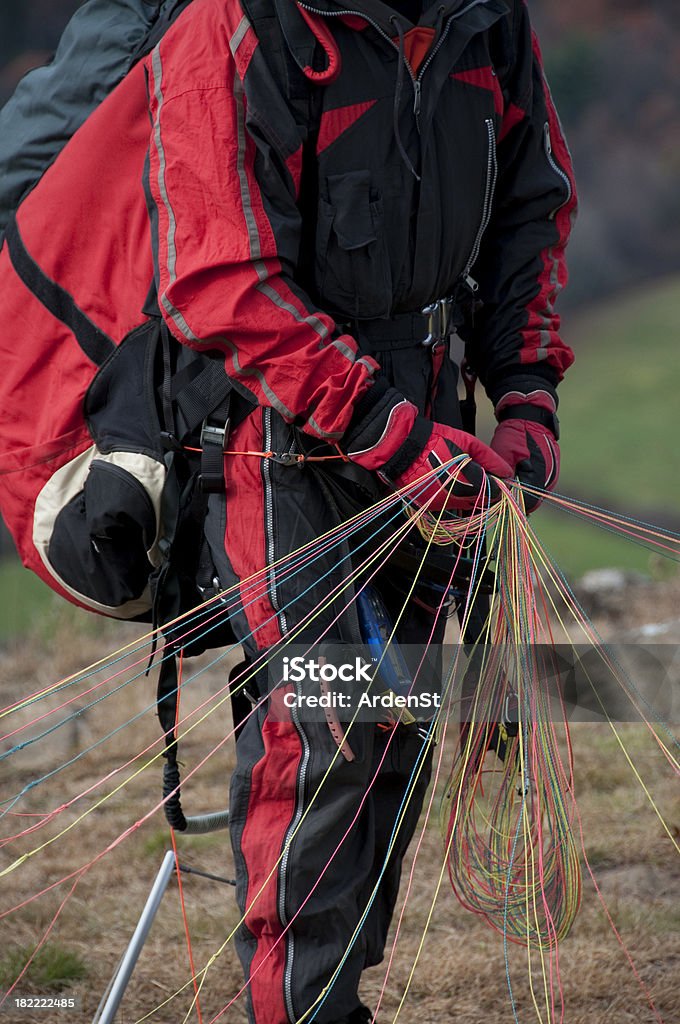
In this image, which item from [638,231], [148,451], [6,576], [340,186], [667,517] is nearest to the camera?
[340,186]

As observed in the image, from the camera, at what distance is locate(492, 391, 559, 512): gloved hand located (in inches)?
66.9

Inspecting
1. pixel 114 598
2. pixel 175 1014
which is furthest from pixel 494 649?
pixel 175 1014

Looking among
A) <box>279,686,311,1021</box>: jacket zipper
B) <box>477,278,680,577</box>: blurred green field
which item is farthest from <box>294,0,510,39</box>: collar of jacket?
<box>477,278,680,577</box>: blurred green field

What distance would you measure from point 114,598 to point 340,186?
665 millimetres

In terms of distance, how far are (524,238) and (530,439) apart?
316 millimetres

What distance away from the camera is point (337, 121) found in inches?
56.6

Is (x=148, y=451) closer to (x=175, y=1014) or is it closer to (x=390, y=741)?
(x=390, y=741)

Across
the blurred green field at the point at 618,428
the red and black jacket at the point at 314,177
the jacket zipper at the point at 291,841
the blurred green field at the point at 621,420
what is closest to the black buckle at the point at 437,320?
the red and black jacket at the point at 314,177

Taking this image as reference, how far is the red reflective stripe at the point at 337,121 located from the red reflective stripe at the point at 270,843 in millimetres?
724

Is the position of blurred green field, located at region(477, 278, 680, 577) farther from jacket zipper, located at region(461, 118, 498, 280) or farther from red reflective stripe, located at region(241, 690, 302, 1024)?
red reflective stripe, located at region(241, 690, 302, 1024)

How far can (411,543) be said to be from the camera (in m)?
1.60

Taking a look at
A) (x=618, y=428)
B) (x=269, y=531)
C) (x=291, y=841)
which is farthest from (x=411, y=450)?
(x=618, y=428)

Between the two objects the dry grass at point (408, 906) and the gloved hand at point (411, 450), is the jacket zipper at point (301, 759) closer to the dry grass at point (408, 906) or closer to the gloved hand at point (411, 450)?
the gloved hand at point (411, 450)

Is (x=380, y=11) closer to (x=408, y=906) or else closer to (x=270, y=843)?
(x=270, y=843)
